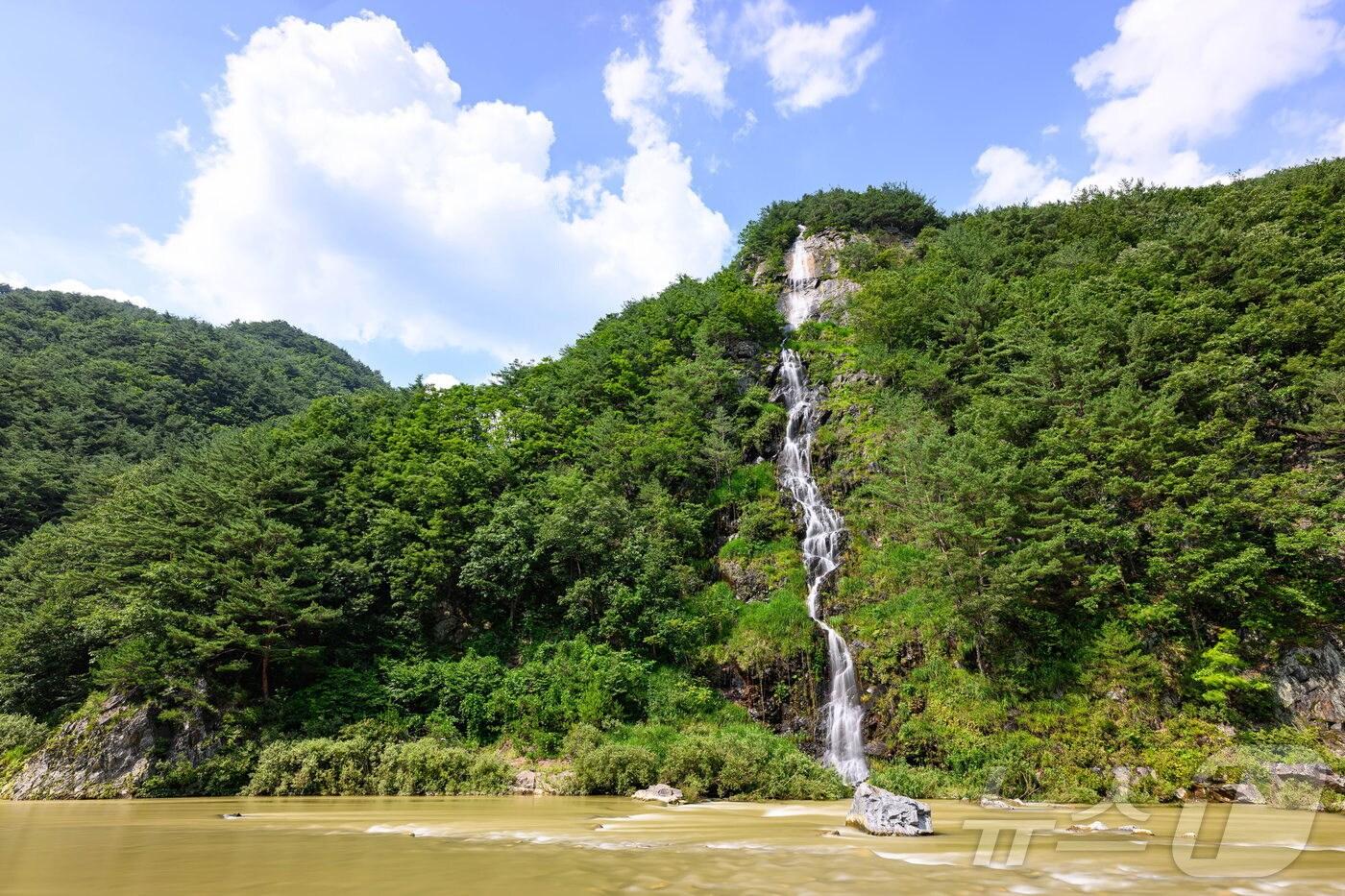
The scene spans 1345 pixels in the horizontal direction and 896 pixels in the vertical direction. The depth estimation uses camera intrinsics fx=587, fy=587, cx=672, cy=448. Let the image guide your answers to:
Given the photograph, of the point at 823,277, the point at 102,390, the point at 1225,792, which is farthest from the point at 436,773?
the point at 102,390

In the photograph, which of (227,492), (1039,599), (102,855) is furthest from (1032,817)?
(227,492)

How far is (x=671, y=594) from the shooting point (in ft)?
84.1

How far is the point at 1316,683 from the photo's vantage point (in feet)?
51.3

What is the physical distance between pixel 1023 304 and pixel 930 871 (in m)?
30.1

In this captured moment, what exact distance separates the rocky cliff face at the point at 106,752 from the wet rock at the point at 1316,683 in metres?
33.5

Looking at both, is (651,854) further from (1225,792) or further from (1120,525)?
(1120,525)

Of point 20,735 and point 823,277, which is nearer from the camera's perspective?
point 20,735

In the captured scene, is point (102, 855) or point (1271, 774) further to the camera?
point (1271, 774)

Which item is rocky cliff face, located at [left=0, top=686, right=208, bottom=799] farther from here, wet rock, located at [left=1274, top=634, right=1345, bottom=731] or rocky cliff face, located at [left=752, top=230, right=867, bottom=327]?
rocky cliff face, located at [left=752, top=230, right=867, bottom=327]

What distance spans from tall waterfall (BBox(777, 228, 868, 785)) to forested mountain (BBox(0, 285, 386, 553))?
45.6 meters

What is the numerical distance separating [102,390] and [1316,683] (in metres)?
81.9

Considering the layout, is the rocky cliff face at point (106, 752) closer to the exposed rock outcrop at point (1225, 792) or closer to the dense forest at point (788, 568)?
the dense forest at point (788, 568)

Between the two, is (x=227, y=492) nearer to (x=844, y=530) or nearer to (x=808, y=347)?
(x=844, y=530)

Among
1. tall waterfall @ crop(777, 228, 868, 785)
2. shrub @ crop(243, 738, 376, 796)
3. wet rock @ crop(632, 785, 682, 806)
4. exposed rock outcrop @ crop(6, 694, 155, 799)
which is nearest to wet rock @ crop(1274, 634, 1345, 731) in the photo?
tall waterfall @ crop(777, 228, 868, 785)
